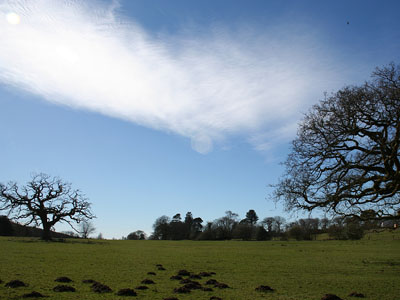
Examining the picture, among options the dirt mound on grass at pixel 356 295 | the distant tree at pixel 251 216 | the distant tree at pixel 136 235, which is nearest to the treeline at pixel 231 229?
the distant tree at pixel 251 216

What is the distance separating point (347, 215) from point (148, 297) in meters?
13.7

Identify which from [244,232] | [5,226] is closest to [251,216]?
[244,232]

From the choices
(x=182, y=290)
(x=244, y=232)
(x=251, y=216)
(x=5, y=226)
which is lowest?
(x=182, y=290)

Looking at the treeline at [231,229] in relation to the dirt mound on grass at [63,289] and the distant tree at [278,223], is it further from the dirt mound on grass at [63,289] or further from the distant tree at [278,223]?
the dirt mound on grass at [63,289]

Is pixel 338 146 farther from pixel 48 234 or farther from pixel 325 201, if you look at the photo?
pixel 48 234

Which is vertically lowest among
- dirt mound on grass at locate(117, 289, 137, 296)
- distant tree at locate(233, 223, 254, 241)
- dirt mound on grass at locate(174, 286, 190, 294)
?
dirt mound on grass at locate(174, 286, 190, 294)

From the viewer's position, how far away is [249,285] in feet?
47.5

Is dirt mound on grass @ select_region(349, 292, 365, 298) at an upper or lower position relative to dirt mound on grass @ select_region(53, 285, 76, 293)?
lower

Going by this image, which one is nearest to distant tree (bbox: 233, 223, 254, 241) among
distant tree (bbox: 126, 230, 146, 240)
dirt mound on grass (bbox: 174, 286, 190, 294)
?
distant tree (bbox: 126, 230, 146, 240)

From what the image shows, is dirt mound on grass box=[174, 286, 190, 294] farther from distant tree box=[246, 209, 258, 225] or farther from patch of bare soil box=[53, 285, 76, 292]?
distant tree box=[246, 209, 258, 225]

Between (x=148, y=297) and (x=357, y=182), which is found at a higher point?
(x=357, y=182)

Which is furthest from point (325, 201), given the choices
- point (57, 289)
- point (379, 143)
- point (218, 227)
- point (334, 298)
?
point (218, 227)

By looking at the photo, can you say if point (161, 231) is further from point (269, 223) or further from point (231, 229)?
point (269, 223)

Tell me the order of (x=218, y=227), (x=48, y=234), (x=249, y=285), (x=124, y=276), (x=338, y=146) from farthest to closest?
(x=218, y=227), (x=48, y=234), (x=338, y=146), (x=124, y=276), (x=249, y=285)
